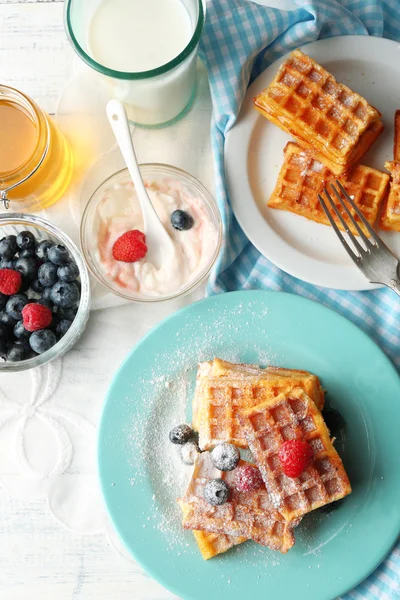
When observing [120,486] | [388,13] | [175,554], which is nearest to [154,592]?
[175,554]

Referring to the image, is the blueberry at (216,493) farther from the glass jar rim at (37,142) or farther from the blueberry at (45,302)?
the glass jar rim at (37,142)

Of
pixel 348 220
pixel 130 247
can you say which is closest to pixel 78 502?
pixel 130 247

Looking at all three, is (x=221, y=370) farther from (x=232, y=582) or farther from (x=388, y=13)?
(x=388, y=13)

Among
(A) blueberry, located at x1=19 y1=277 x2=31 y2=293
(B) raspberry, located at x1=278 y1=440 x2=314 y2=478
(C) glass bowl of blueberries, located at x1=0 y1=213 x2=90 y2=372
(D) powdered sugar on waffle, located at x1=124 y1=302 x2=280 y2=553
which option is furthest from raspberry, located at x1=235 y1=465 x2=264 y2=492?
(A) blueberry, located at x1=19 y1=277 x2=31 y2=293

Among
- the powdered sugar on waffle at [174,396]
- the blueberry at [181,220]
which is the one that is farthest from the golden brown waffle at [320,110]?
the powdered sugar on waffle at [174,396]

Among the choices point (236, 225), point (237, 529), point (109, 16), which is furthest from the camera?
point (236, 225)

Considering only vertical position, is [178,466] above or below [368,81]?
below

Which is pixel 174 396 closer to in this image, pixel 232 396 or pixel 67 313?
pixel 232 396
